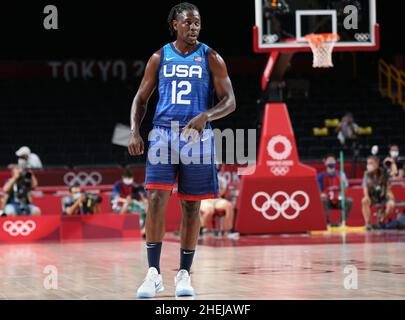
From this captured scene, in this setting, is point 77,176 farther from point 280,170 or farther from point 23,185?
point 280,170

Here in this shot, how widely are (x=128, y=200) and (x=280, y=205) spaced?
9.35ft

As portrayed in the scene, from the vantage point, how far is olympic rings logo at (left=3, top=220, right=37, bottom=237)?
14844mm

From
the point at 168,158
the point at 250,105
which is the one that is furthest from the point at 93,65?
the point at 168,158

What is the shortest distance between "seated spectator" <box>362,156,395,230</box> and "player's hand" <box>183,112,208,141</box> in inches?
437

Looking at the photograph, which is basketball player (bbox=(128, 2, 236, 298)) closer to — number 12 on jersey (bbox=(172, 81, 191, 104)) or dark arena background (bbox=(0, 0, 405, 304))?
number 12 on jersey (bbox=(172, 81, 191, 104))

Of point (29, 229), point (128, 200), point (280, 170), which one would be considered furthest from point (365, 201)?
point (29, 229)

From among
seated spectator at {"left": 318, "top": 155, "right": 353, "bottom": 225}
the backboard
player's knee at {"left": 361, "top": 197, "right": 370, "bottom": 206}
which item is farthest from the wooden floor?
the backboard

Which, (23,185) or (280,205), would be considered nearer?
(280,205)

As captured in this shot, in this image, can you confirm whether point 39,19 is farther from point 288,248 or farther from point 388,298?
point 388,298

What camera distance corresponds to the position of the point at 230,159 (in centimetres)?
1895

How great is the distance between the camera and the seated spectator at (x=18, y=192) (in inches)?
594

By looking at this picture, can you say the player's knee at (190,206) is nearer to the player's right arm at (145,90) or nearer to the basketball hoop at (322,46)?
the player's right arm at (145,90)

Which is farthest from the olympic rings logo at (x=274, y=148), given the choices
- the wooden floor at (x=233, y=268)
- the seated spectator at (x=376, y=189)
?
the seated spectator at (x=376, y=189)
